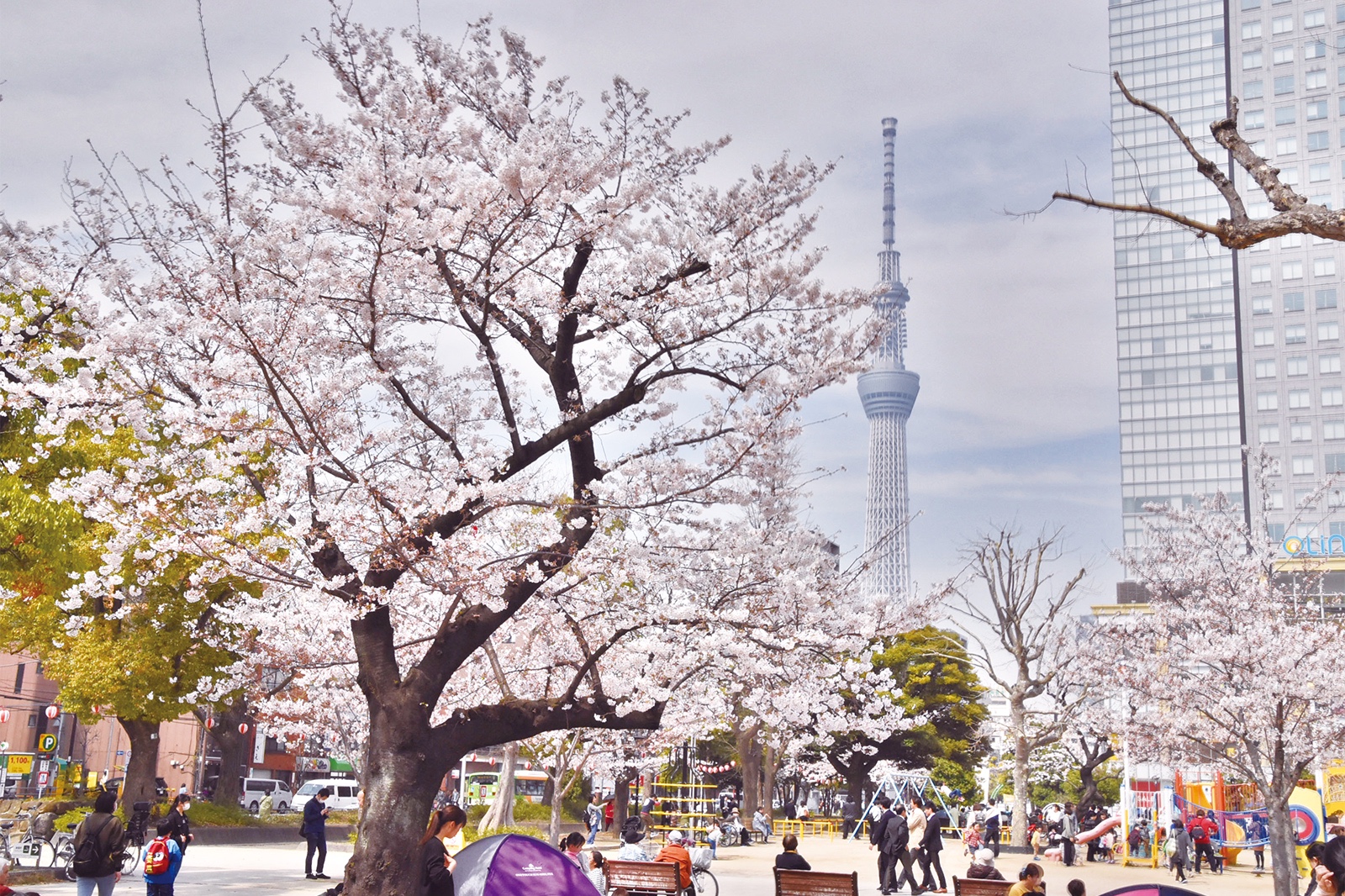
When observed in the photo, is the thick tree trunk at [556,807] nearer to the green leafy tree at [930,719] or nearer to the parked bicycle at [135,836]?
the parked bicycle at [135,836]

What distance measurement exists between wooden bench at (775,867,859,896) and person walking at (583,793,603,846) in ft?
51.7

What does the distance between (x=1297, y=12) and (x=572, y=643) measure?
122523mm

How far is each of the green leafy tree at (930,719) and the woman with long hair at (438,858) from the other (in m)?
41.0

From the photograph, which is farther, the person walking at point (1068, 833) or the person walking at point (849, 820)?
the person walking at point (849, 820)

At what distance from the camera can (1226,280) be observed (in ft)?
420

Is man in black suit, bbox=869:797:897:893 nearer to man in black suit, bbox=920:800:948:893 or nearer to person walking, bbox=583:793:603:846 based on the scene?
man in black suit, bbox=920:800:948:893

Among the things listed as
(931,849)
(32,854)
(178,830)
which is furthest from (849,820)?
(178,830)

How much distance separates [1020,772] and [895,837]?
16117 millimetres

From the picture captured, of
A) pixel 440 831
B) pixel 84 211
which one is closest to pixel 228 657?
pixel 84 211

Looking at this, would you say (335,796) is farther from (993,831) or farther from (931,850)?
(931,850)

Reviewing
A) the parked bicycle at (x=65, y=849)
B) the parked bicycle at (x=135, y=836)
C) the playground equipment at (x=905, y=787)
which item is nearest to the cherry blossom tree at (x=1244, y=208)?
the parked bicycle at (x=65, y=849)

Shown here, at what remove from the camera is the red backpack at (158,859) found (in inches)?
423

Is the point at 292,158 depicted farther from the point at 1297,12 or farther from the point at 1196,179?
the point at 1196,179

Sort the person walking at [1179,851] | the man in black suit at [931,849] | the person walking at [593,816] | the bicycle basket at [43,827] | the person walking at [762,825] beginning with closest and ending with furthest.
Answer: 1. the bicycle basket at [43,827]
2. the man in black suit at [931,849]
3. the person walking at [1179,851]
4. the person walking at [593,816]
5. the person walking at [762,825]
